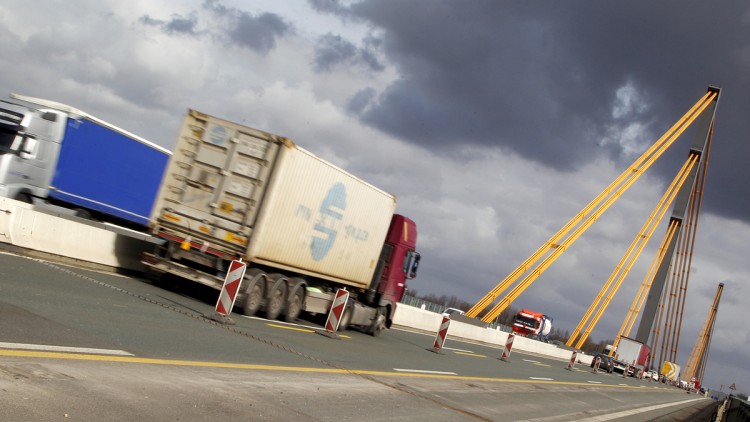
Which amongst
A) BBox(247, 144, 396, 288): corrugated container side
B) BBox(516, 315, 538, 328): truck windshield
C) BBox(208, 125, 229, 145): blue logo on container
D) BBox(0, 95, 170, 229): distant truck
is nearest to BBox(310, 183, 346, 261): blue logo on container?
BBox(247, 144, 396, 288): corrugated container side

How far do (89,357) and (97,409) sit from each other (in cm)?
188

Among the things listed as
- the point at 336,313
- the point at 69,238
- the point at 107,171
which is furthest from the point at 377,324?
the point at 107,171

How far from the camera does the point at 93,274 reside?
15.4 m

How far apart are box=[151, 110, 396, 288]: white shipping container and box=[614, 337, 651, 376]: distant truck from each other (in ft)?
164

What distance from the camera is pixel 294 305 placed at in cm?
1772

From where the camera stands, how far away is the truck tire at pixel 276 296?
54.6 feet

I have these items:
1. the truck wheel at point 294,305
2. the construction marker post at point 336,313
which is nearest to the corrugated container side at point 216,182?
the truck wheel at point 294,305

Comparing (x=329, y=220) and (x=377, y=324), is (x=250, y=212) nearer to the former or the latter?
(x=329, y=220)

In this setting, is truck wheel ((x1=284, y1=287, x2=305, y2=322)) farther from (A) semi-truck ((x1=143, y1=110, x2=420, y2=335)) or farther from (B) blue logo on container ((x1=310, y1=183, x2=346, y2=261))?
(B) blue logo on container ((x1=310, y1=183, x2=346, y2=261))

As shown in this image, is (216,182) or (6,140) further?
(6,140)

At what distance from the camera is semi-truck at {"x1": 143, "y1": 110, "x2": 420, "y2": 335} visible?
51.9 feet

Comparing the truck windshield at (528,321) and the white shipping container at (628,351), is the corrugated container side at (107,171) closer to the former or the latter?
the white shipping container at (628,351)

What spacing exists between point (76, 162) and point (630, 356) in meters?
54.9

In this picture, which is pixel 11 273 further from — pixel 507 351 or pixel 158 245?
pixel 507 351
